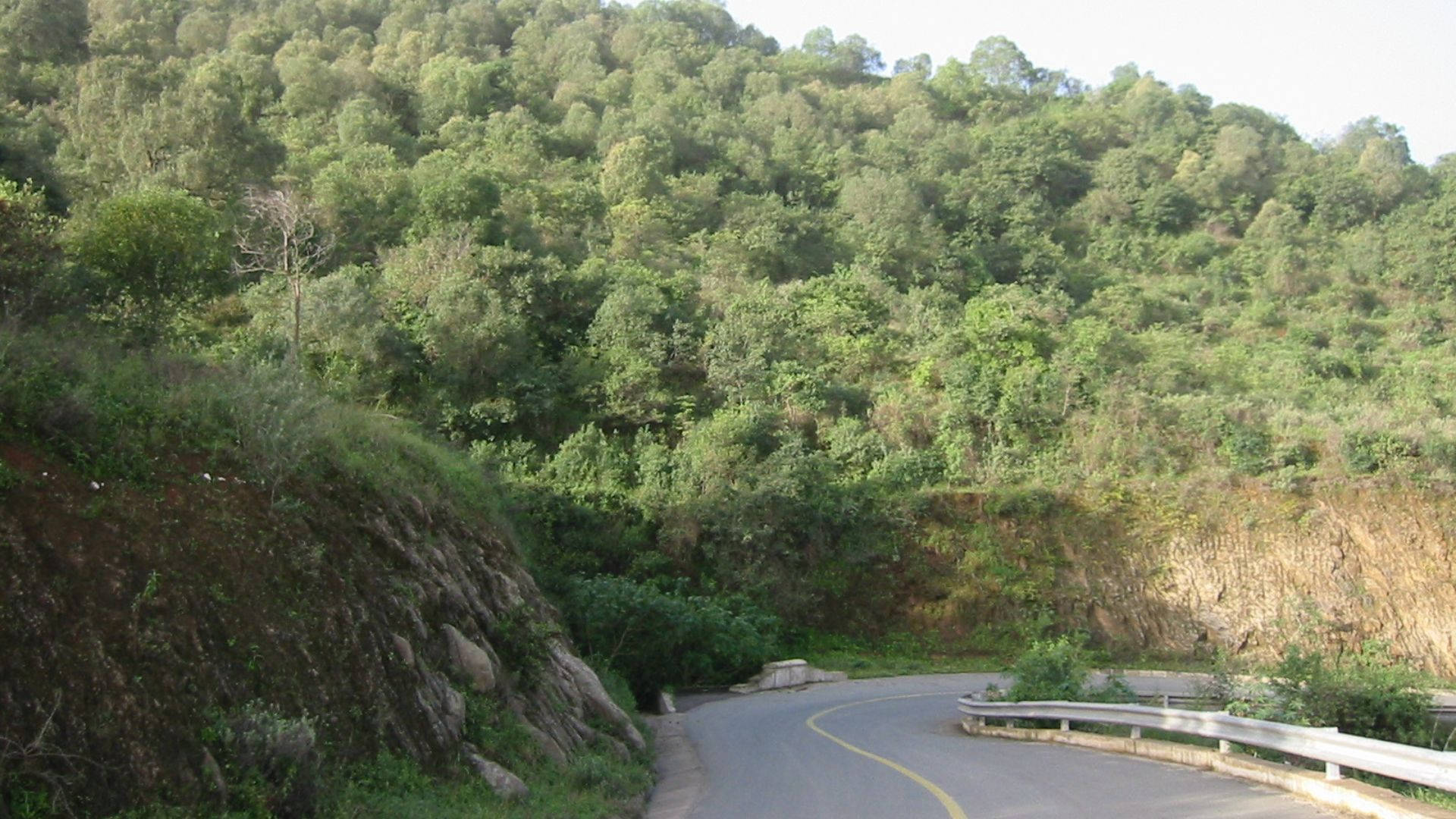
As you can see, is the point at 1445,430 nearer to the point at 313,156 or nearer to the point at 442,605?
the point at 442,605

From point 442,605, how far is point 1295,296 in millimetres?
55894

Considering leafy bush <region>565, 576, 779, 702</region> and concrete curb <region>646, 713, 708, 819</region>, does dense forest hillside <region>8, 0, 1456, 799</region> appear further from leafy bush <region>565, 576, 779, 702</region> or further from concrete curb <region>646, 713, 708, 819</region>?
concrete curb <region>646, 713, 708, 819</region>

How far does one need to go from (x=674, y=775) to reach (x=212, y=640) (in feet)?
26.2

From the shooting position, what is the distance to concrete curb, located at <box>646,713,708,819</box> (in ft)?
41.3

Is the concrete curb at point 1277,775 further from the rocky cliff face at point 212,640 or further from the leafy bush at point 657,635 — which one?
the leafy bush at point 657,635

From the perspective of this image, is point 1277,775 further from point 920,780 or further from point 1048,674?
point 1048,674

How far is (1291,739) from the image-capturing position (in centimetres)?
1061

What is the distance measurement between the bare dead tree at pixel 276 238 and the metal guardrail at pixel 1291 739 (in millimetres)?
23609

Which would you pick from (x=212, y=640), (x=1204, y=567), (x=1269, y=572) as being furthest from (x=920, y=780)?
(x=1269, y=572)

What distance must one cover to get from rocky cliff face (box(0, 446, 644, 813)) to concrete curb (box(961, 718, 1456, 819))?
7.02m

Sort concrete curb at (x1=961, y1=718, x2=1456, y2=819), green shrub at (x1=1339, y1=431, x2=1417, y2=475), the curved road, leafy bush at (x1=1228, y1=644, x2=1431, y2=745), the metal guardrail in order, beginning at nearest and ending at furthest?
the metal guardrail → concrete curb at (x1=961, y1=718, x2=1456, y2=819) → the curved road → leafy bush at (x1=1228, y1=644, x2=1431, y2=745) → green shrub at (x1=1339, y1=431, x2=1417, y2=475)

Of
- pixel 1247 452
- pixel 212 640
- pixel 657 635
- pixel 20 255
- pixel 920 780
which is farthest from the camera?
pixel 1247 452

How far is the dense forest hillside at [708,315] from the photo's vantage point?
31953mm

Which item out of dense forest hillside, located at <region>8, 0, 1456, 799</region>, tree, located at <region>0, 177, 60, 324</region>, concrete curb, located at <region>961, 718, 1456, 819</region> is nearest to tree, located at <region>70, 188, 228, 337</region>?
dense forest hillside, located at <region>8, 0, 1456, 799</region>
